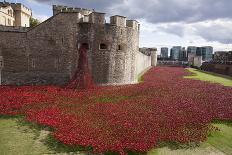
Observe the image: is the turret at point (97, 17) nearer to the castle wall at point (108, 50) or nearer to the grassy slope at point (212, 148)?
the castle wall at point (108, 50)

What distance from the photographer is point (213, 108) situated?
20750 millimetres

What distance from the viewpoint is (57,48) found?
2817 centimetres

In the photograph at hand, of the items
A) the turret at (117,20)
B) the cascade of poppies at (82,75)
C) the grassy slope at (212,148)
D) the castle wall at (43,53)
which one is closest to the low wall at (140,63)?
the turret at (117,20)

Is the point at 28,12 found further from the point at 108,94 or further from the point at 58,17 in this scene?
the point at 108,94

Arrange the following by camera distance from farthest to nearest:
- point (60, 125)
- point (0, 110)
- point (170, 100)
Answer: point (170, 100) → point (0, 110) → point (60, 125)

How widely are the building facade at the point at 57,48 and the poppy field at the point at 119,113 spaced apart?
2954mm

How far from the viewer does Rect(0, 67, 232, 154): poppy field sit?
1382 cm

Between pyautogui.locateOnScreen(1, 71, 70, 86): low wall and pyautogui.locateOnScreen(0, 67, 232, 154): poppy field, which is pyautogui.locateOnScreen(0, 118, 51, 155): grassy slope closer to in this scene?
pyautogui.locateOnScreen(0, 67, 232, 154): poppy field

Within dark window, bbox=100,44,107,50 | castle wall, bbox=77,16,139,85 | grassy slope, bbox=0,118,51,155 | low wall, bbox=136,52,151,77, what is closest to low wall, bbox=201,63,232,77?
low wall, bbox=136,52,151,77

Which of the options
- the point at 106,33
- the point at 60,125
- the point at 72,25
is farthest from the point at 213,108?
the point at 72,25

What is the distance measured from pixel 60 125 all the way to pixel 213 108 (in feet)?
36.6

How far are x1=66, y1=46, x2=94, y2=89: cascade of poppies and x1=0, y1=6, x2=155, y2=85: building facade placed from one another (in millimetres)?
401

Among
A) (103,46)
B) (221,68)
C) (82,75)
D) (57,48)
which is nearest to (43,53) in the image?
(57,48)

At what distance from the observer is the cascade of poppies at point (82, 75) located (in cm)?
2741
